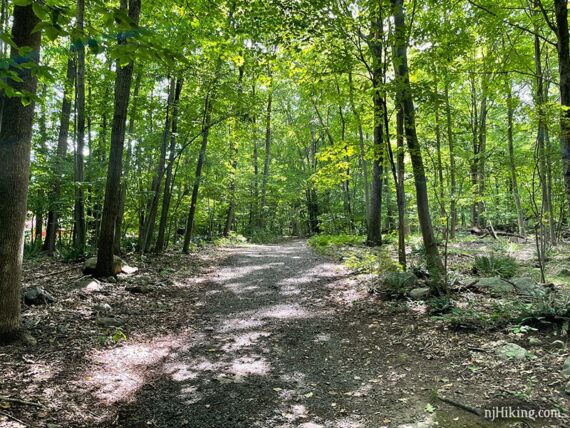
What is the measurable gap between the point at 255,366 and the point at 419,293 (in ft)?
10.9

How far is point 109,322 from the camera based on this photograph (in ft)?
17.4

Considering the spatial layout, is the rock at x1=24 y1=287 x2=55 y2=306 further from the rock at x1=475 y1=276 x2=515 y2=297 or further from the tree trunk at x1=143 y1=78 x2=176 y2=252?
the rock at x1=475 y1=276 x2=515 y2=297

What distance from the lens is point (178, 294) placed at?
24.6 feet

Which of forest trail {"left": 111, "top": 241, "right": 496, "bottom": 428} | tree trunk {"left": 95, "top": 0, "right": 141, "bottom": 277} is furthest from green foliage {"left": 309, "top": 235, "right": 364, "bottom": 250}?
tree trunk {"left": 95, "top": 0, "right": 141, "bottom": 277}

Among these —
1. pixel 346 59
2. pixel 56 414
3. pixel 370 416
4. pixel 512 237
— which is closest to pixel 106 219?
pixel 56 414

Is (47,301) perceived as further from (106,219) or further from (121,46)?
(121,46)

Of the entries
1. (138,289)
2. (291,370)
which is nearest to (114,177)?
(138,289)

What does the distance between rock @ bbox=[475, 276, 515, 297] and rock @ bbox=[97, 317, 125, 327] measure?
6009 mm

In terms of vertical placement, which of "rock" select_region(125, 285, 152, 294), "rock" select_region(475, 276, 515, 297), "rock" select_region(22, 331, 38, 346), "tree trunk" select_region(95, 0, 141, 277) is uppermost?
"tree trunk" select_region(95, 0, 141, 277)

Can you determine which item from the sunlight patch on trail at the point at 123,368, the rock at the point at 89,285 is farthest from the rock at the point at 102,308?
the sunlight patch on trail at the point at 123,368

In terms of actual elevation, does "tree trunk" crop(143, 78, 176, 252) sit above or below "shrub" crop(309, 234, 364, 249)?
above

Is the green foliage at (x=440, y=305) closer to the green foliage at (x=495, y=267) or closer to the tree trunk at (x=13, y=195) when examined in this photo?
the green foliage at (x=495, y=267)

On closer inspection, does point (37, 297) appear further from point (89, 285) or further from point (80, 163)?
point (80, 163)

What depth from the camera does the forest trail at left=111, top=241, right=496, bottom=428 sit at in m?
3.19
